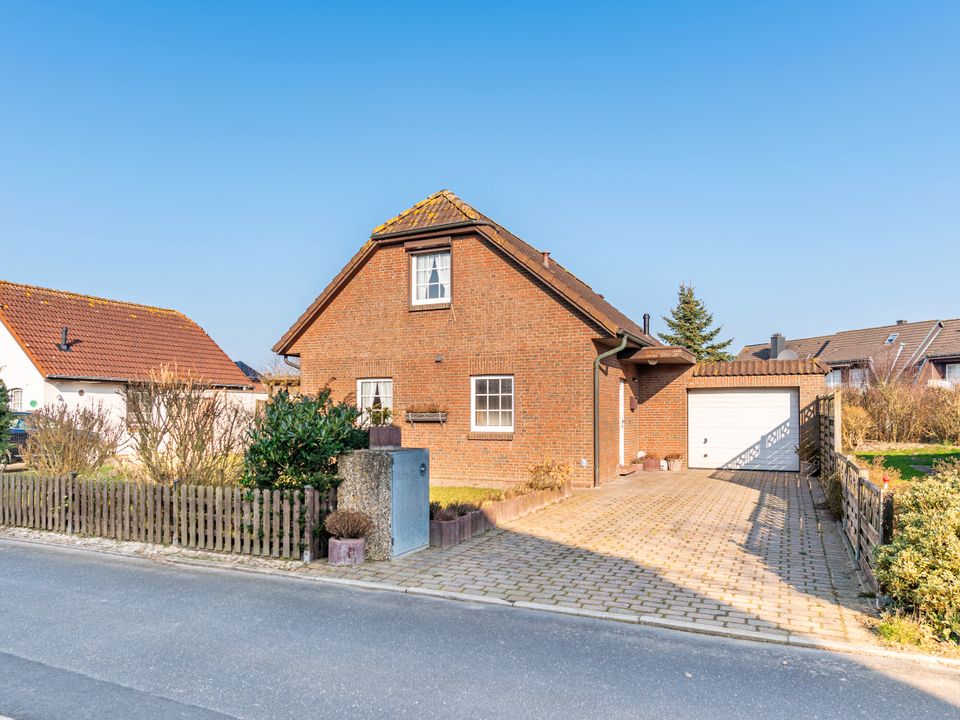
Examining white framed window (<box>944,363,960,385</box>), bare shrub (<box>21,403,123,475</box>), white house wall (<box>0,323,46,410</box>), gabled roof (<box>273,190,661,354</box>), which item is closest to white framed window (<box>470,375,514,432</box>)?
gabled roof (<box>273,190,661,354</box>)

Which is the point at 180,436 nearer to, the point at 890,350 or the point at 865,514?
the point at 865,514

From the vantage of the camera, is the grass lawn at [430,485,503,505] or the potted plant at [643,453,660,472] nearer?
the grass lawn at [430,485,503,505]

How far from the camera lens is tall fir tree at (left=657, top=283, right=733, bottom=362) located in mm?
47719

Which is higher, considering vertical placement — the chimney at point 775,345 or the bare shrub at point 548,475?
the chimney at point 775,345

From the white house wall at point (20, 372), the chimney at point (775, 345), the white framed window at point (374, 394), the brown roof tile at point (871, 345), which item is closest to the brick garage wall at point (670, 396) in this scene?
the white framed window at point (374, 394)

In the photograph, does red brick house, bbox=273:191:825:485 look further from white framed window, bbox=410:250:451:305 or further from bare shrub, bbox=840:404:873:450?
bare shrub, bbox=840:404:873:450

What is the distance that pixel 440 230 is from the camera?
1653cm

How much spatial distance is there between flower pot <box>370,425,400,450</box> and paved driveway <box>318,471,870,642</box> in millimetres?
1485

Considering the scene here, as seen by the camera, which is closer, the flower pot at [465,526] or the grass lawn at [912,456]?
the flower pot at [465,526]

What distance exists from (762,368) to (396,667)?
16397 millimetres

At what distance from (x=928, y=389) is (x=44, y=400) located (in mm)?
31420

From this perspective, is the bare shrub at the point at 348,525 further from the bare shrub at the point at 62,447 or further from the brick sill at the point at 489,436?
the bare shrub at the point at 62,447

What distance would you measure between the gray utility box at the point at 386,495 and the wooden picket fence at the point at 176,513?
39 centimetres

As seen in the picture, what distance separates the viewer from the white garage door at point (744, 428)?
61.2ft
